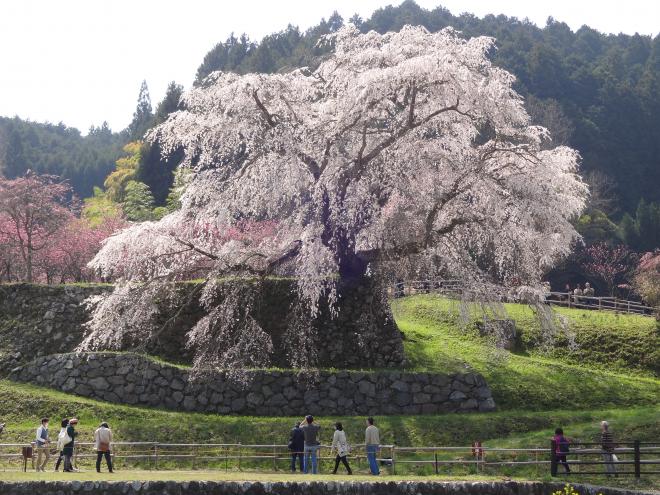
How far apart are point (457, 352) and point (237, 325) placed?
7410 millimetres

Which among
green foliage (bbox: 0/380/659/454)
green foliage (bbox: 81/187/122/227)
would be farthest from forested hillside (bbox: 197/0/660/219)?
green foliage (bbox: 0/380/659/454)

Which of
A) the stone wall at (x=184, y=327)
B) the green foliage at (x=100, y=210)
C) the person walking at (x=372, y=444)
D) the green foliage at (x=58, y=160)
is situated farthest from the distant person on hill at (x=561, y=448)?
the green foliage at (x=58, y=160)

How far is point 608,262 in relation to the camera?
53.4 metres

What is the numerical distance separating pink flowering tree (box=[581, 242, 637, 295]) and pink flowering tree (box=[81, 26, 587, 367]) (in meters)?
29.1

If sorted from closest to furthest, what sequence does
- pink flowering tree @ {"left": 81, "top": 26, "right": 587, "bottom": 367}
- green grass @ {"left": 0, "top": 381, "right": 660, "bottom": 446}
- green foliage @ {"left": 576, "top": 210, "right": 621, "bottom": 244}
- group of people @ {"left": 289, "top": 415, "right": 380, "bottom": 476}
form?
group of people @ {"left": 289, "top": 415, "right": 380, "bottom": 476} → green grass @ {"left": 0, "top": 381, "right": 660, "bottom": 446} → pink flowering tree @ {"left": 81, "top": 26, "right": 587, "bottom": 367} → green foliage @ {"left": 576, "top": 210, "right": 621, "bottom": 244}

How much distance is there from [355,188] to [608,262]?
1380 inches

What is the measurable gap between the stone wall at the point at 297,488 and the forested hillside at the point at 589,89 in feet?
162

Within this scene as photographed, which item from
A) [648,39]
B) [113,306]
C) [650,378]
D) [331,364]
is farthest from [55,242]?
[648,39]

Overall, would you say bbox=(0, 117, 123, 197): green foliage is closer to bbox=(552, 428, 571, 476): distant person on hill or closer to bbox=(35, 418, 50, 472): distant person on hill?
bbox=(35, 418, 50, 472): distant person on hill

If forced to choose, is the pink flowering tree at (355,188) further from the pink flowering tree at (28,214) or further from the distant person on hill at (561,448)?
the pink flowering tree at (28,214)

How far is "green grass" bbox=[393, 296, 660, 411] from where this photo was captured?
24828 millimetres

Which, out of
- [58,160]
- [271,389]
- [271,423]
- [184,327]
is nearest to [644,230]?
[184,327]

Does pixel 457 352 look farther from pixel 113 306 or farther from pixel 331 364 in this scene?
pixel 113 306

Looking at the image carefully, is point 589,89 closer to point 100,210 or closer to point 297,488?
point 100,210
